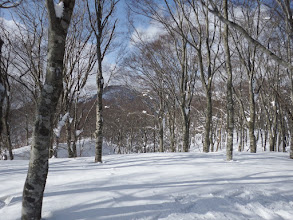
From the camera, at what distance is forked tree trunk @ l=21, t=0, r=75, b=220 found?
198 centimetres

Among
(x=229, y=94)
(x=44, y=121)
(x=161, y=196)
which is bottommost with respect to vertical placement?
(x=161, y=196)

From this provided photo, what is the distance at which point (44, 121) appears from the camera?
2010mm

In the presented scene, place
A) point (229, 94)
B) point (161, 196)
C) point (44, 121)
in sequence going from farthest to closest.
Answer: point (229, 94)
point (161, 196)
point (44, 121)

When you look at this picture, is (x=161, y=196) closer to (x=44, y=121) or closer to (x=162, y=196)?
(x=162, y=196)

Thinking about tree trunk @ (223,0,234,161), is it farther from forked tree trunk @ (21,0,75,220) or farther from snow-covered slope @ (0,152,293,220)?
forked tree trunk @ (21,0,75,220)

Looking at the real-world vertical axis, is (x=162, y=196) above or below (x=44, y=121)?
below

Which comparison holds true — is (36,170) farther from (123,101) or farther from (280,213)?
(123,101)

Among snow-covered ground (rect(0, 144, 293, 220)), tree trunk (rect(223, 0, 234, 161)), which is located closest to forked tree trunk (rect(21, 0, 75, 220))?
snow-covered ground (rect(0, 144, 293, 220))

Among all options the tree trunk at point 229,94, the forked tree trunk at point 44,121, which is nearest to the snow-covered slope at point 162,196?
the forked tree trunk at point 44,121

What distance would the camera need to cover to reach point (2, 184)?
3.41m

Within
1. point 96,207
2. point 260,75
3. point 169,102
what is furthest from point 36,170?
point 260,75

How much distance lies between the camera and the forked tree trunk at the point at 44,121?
6.50 ft

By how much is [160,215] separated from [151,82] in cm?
1125

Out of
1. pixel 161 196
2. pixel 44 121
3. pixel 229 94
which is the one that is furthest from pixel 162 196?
pixel 229 94
